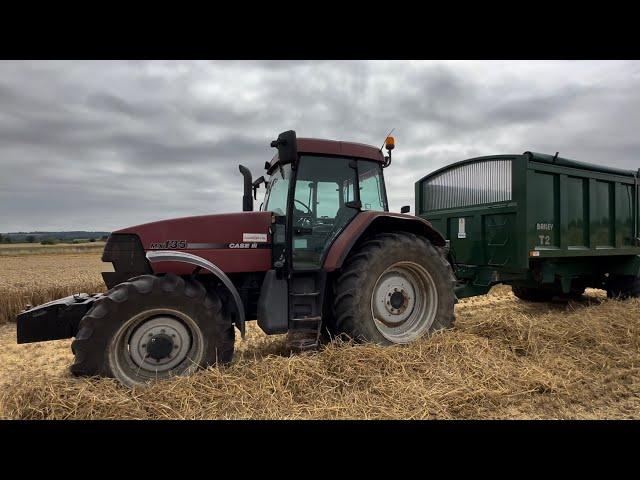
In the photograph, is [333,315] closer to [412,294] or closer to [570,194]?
[412,294]

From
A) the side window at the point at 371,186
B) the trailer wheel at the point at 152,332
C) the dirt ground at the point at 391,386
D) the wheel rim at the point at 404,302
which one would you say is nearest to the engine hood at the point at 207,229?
the trailer wheel at the point at 152,332

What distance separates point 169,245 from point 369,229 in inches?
84.8

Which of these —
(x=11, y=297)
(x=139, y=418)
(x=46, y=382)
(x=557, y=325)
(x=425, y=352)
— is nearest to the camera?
(x=139, y=418)

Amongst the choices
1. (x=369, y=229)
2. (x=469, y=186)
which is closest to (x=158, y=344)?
(x=369, y=229)

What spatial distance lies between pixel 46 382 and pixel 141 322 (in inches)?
31.8

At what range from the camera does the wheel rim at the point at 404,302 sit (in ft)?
13.7

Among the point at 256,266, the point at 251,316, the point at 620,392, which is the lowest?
the point at 620,392

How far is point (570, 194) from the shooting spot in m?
5.95

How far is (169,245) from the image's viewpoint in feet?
12.1

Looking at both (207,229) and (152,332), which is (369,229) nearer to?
(207,229)

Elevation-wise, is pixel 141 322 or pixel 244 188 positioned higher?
pixel 244 188

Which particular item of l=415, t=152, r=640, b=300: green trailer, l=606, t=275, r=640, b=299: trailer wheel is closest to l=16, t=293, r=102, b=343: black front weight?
l=415, t=152, r=640, b=300: green trailer

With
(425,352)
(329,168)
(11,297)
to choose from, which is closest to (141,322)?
(329,168)

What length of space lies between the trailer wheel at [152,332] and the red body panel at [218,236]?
40 centimetres
